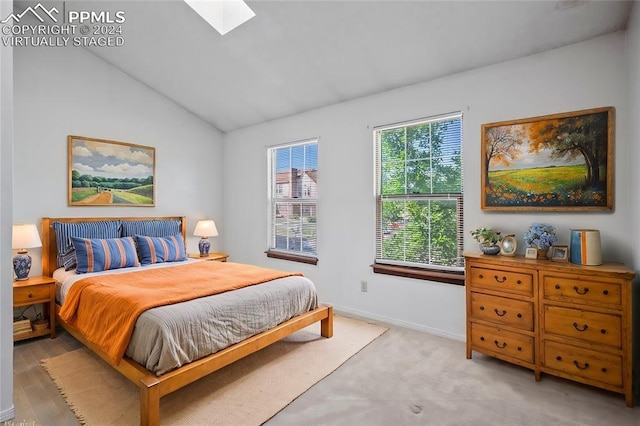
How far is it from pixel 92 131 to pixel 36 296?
1928mm

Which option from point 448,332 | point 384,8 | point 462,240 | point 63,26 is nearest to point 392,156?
point 462,240

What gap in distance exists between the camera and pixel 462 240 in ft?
10.2

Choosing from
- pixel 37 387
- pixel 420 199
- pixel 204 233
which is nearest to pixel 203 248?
pixel 204 233

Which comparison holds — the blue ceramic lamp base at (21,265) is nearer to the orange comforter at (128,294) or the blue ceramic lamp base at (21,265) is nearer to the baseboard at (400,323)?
the orange comforter at (128,294)

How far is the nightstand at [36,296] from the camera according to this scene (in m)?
2.98

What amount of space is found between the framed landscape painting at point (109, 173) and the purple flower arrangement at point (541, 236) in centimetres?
434

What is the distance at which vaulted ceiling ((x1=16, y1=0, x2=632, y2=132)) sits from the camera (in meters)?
2.46

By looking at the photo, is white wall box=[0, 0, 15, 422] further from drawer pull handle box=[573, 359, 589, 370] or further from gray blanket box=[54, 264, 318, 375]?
drawer pull handle box=[573, 359, 589, 370]

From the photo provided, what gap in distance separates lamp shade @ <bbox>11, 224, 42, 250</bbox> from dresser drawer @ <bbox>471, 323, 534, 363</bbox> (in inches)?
159

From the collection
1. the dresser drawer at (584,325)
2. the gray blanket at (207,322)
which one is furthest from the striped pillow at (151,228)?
the dresser drawer at (584,325)

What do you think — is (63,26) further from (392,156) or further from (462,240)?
(462,240)

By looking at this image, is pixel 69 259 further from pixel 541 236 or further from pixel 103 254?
pixel 541 236

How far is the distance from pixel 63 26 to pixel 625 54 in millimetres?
5207

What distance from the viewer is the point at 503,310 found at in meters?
2.51
